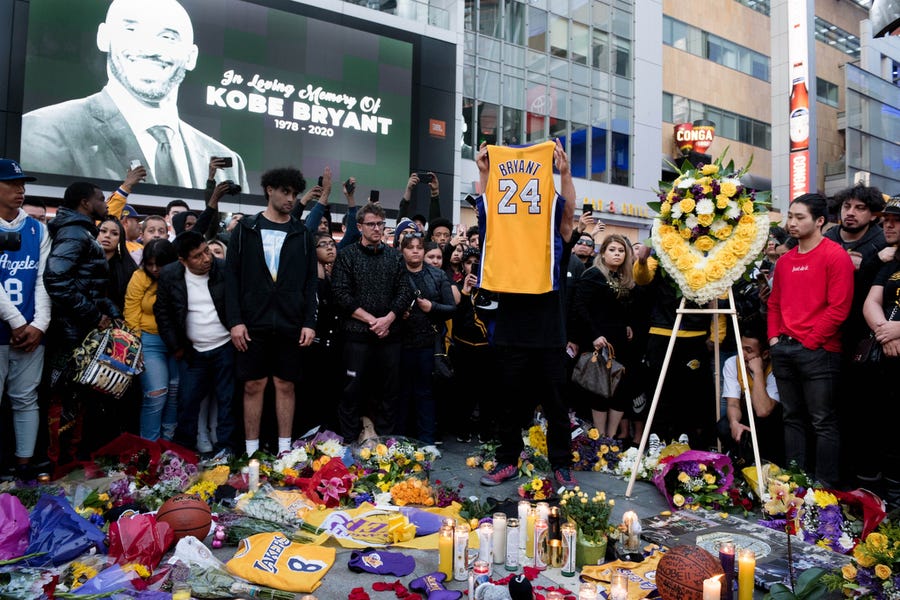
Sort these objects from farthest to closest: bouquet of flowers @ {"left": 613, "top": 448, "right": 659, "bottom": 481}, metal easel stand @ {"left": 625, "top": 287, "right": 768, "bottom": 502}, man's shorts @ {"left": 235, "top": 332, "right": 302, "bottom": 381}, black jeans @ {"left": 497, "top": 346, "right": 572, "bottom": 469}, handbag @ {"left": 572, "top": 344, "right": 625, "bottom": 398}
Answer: handbag @ {"left": 572, "top": 344, "right": 625, "bottom": 398} < man's shorts @ {"left": 235, "top": 332, "right": 302, "bottom": 381} < bouquet of flowers @ {"left": 613, "top": 448, "right": 659, "bottom": 481} < black jeans @ {"left": 497, "top": 346, "right": 572, "bottom": 469} < metal easel stand @ {"left": 625, "top": 287, "right": 768, "bottom": 502}

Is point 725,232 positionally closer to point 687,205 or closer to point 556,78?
point 687,205

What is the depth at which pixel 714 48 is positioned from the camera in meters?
28.9

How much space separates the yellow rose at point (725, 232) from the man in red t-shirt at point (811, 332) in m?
0.49

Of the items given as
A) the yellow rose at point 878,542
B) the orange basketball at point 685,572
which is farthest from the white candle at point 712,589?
the yellow rose at point 878,542

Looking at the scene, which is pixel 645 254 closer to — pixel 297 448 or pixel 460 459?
pixel 460 459

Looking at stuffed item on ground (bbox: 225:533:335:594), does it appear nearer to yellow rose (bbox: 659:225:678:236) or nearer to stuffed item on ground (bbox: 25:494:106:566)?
stuffed item on ground (bbox: 25:494:106:566)

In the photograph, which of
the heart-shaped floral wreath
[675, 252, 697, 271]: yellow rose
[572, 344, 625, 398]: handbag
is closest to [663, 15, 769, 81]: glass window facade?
[572, 344, 625, 398]: handbag

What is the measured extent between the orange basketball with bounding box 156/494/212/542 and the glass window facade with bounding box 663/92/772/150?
89.0 feet

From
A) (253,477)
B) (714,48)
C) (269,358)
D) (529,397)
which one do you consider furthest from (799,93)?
(253,477)

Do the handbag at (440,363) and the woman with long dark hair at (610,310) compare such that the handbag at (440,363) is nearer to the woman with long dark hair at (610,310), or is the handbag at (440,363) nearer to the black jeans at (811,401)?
the woman with long dark hair at (610,310)

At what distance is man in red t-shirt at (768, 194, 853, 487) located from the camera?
4.71m

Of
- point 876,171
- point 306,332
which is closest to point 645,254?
point 306,332

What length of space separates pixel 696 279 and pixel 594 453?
6.33 feet

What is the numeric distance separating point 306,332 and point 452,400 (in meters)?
2.00
